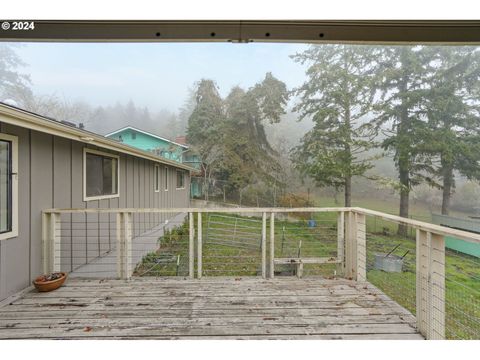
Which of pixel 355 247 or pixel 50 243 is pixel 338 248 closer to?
pixel 355 247

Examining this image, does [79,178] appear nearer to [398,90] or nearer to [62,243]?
[62,243]

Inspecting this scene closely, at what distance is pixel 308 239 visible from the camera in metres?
5.10

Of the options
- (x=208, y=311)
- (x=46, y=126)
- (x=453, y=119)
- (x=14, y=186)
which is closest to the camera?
(x=208, y=311)

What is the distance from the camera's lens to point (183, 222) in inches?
269

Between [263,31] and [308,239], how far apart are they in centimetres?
461

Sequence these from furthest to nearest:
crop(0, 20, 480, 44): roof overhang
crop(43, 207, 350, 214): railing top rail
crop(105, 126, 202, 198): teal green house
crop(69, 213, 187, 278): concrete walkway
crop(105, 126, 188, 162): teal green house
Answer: crop(105, 126, 188, 162): teal green house
crop(105, 126, 202, 198): teal green house
crop(69, 213, 187, 278): concrete walkway
crop(43, 207, 350, 214): railing top rail
crop(0, 20, 480, 44): roof overhang

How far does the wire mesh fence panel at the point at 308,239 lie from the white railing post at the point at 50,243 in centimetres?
229

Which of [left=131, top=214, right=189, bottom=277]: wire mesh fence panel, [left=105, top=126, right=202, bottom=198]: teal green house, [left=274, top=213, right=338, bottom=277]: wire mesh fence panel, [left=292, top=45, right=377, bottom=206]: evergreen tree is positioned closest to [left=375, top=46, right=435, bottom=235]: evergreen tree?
[left=292, top=45, right=377, bottom=206]: evergreen tree

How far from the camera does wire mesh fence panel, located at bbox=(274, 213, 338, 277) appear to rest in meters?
2.83

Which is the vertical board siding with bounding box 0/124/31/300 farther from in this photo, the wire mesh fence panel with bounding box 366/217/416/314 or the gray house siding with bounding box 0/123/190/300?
the wire mesh fence panel with bounding box 366/217/416/314

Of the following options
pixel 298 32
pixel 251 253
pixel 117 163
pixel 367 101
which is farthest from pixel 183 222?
pixel 298 32

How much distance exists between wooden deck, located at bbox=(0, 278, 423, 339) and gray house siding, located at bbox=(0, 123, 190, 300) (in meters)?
0.30

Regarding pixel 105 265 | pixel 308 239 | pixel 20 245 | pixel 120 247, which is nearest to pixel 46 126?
pixel 20 245

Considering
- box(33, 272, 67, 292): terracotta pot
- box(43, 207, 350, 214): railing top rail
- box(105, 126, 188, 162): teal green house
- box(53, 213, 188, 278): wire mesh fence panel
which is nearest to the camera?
box(33, 272, 67, 292): terracotta pot
